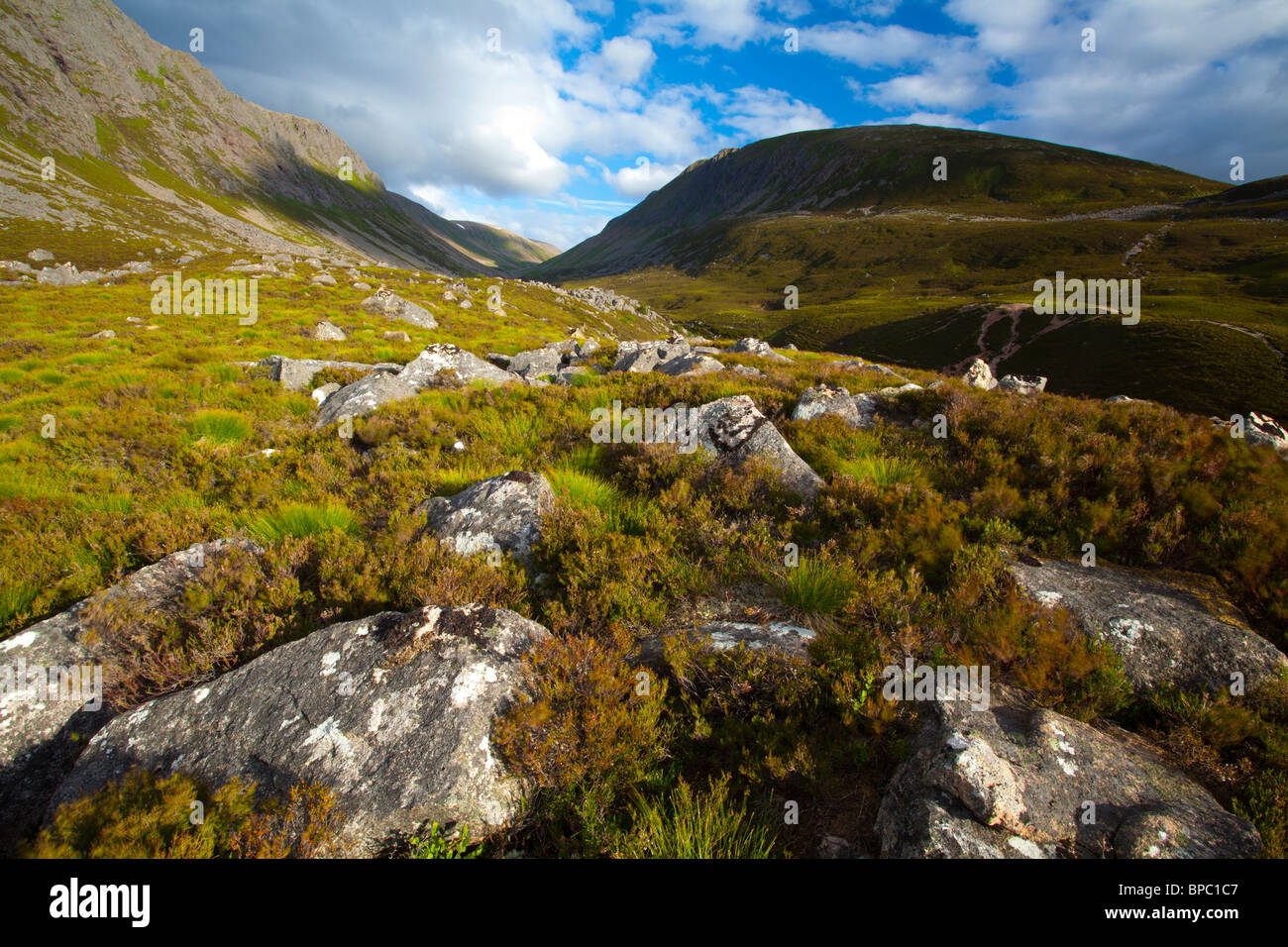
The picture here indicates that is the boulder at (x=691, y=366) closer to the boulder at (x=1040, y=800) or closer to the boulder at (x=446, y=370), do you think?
the boulder at (x=446, y=370)

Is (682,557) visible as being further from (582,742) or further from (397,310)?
(397,310)

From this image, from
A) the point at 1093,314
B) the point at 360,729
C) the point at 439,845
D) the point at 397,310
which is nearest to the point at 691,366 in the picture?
the point at 360,729

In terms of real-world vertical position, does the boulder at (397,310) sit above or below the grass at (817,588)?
above

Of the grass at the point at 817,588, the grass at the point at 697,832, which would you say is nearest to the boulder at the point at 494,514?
the grass at the point at 817,588

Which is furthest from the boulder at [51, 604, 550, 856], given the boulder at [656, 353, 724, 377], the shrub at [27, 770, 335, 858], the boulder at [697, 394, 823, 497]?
the boulder at [656, 353, 724, 377]

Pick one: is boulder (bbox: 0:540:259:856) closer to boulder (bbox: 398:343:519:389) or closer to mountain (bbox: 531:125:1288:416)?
boulder (bbox: 398:343:519:389)
